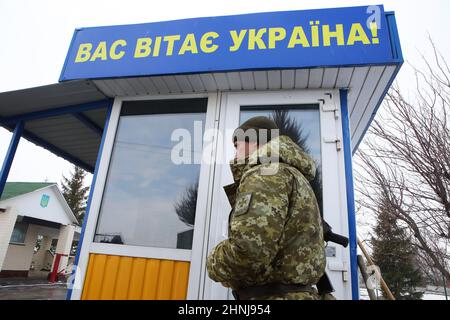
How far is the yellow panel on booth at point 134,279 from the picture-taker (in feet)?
7.67

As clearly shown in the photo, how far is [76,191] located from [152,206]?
33917mm

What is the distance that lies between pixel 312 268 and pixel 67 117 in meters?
3.86

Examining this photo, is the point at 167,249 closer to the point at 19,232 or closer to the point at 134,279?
the point at 134,279

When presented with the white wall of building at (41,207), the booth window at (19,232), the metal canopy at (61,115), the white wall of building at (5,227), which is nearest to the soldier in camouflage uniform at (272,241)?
the metal canopy at (61,115)

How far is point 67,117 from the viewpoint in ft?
13.1

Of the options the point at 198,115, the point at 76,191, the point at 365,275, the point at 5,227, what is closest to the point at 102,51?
the point at 198,115

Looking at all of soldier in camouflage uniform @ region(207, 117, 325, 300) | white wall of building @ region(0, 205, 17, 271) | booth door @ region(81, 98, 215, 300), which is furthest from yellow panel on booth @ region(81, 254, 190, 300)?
white wall of building @ region(0, 205, 17, 271)

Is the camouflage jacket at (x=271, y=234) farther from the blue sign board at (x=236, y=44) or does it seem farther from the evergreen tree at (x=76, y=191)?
the evergreen tree at (x=76, y=191)

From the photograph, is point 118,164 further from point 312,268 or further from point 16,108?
point 312,268

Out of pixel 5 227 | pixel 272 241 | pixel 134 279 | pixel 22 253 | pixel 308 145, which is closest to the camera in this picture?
pixel 272 241

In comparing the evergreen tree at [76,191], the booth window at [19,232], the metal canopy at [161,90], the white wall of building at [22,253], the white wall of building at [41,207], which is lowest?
the white wall of building at [22,253]

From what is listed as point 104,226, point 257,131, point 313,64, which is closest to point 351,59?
point 313,64

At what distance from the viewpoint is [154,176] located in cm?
278

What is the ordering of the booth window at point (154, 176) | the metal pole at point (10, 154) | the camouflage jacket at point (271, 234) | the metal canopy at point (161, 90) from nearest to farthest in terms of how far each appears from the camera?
the camouflage jacket at point (271, 234) → the metal canopy at point (161, 90) → the booth window at point (154, 176) → the metal pole at point (10, 154)
